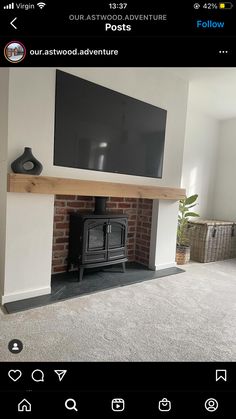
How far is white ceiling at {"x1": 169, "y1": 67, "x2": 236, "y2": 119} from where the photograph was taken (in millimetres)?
2342

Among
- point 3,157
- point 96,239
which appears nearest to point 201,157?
point 96,239

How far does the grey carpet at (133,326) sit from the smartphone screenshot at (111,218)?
11 millimetres

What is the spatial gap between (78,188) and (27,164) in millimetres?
410

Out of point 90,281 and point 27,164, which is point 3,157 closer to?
point 27,164

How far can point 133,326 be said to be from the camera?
1.47 metres

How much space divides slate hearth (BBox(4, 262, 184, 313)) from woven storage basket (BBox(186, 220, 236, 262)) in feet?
2.02

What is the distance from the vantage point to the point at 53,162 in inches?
72.0

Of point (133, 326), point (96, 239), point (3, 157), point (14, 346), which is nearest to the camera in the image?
point (14, 346)
